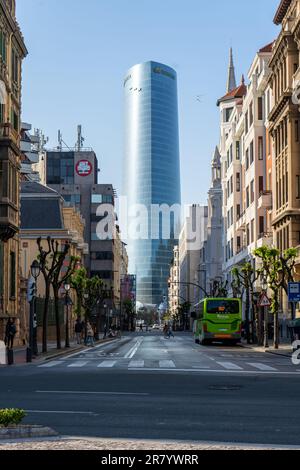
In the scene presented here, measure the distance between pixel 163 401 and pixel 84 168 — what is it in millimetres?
131792

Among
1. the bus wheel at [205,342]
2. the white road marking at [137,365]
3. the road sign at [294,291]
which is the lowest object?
the bus wheel at [205,342]

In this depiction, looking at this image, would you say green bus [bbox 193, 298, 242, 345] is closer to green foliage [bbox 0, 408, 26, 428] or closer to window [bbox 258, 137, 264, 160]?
window [bbox 258, 137, 264, 160]

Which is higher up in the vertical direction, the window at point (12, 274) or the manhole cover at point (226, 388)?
the window at point (12, 274)

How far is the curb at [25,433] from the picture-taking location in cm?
1056

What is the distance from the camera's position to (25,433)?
10680 millimetres

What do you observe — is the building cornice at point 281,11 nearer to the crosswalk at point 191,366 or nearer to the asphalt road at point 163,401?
the crosswalk at point 191,366

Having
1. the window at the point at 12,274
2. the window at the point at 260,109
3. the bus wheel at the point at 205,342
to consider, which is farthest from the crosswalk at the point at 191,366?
the window at the point at 260,109

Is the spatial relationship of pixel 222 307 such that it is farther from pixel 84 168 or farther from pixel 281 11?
pixel 84 168

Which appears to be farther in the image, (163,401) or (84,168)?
(84,168)

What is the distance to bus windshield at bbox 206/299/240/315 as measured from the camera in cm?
5194

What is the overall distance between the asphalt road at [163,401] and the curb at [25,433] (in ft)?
2.35

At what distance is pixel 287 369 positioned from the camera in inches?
1099

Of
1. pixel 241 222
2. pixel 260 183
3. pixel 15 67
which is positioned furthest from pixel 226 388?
pixel 241 222
